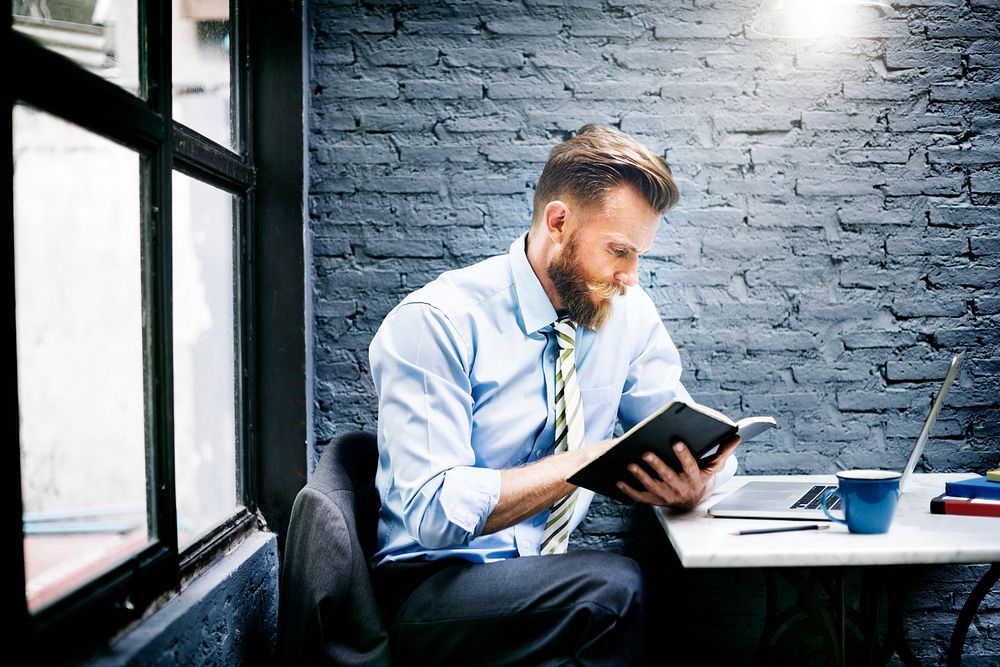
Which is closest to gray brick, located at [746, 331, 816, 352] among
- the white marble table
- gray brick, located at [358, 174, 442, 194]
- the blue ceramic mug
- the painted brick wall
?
the painted brick wall

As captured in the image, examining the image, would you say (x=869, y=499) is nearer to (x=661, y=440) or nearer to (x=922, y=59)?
(x=661, y=440)

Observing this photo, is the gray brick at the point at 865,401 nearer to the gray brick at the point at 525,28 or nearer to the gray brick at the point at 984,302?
the gray brick at the point at 984,302

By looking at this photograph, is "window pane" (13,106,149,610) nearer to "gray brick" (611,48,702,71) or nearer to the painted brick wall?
the painted brick wall

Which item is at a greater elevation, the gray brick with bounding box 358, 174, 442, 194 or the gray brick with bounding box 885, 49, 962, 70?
the gray brick with bounding box 885, 49, 962, 70

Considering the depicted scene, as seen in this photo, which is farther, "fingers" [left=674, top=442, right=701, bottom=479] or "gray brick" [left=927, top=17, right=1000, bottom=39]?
"gray brick" [left=927, top=17, right=1000, bottom=39]

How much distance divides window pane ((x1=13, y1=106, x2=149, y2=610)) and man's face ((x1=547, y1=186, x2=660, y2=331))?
106 centimetres

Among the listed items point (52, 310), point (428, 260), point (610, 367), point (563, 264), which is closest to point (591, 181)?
point (563, 264)

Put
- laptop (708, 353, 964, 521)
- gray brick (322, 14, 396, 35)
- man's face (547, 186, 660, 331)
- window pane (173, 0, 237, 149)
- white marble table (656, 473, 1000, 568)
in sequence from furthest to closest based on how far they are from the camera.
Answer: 1. gray brick (322, 14, 396, 35)
2. man's face (547, 186, 660, 331)
3. window pane (173, 0, 237, 149)
4. laptop (708, 353, 964, 521)
5. white marble table (656, 473, 1000, 568)

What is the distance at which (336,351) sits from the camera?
241 centimetres

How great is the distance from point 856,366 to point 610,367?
3.18ft

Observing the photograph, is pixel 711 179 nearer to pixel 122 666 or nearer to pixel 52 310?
pixel 52 310

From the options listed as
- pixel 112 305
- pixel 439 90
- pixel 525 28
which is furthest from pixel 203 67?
pixel 525 28

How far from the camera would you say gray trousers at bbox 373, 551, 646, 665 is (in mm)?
1480

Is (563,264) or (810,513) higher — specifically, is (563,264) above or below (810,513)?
above
